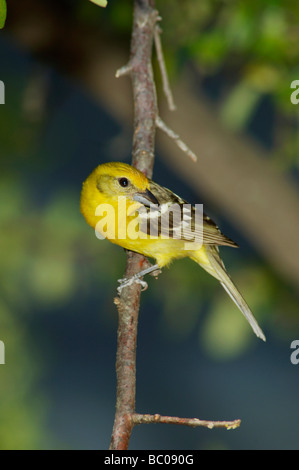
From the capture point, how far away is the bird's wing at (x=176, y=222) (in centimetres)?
338

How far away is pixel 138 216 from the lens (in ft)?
11.0

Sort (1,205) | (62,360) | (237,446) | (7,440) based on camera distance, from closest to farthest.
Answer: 1. (7,440)
2. (1,205)
3. (237,446)
4. (62,360)

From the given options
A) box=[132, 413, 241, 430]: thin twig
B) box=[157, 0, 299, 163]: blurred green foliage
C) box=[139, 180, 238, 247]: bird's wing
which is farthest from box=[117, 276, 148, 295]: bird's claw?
box=[157, 0, 299, 163]: blurred green foliage

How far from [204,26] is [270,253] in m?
1.87

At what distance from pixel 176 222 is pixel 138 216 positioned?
0.25 meters

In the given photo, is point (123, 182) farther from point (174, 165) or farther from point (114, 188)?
point (174, 165)

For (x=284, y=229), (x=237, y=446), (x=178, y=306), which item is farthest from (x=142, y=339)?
(x=284, y=229)

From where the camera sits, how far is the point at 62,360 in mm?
7684

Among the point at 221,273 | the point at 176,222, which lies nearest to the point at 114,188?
the point at 176,222

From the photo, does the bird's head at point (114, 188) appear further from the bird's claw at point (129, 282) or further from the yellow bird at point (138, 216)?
the bird's claw at point (129, 282)

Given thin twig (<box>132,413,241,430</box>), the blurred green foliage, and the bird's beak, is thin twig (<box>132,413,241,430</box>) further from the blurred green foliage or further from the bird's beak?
the blurred green foliage

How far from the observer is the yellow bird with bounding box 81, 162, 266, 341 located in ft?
10.7

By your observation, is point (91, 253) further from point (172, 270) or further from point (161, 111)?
point (161, 111)

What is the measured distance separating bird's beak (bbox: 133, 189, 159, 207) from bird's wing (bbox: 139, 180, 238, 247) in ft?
0.20
